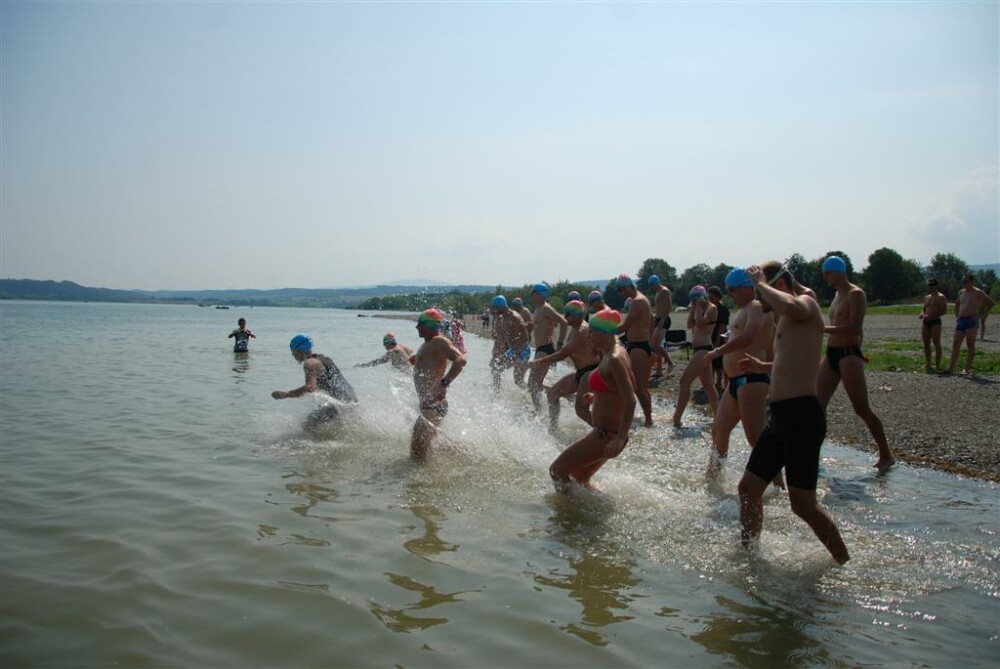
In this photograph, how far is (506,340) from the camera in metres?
12.3

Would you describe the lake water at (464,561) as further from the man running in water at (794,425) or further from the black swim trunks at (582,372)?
the black swim trunks at (582,372)

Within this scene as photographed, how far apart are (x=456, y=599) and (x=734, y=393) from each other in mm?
3674

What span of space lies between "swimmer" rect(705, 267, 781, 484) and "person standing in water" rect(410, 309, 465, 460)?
9.46 feet

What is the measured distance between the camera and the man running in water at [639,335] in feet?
33.2

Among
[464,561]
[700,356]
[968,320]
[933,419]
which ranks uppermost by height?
[968,320]

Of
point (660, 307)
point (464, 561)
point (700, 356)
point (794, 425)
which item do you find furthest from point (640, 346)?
point (464, 561)

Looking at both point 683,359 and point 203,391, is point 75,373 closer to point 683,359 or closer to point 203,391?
point 203,391

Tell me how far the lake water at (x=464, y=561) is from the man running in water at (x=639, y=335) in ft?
4.89

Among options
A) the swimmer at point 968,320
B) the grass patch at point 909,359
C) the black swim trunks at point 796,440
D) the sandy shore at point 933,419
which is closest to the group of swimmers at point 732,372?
the black swim trunks at point 796,440

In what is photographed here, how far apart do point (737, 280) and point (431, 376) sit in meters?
3.80

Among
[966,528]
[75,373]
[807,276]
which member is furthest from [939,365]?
[807,276]

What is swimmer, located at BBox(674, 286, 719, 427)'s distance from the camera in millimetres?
9484

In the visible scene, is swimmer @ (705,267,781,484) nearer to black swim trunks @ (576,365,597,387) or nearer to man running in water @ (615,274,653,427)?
black swim trunks @ (576,365,597,387)

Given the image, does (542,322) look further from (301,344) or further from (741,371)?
(741,371)
